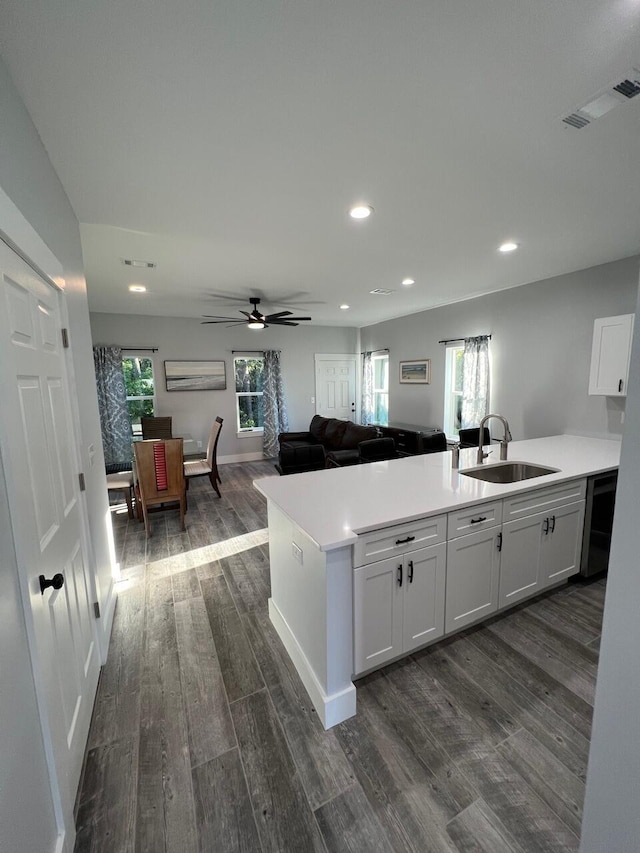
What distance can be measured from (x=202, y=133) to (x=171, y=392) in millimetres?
5134

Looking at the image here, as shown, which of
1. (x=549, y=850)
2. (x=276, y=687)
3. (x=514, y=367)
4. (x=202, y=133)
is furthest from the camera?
(x=514, y=367)

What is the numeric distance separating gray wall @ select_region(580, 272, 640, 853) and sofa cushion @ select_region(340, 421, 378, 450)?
4.71 m

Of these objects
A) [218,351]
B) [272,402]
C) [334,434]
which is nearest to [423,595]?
[334,434]

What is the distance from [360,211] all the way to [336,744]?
297 cm

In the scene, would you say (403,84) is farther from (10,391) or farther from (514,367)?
(514,367)

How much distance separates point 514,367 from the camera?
452 centimetres

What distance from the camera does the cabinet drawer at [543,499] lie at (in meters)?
2.11

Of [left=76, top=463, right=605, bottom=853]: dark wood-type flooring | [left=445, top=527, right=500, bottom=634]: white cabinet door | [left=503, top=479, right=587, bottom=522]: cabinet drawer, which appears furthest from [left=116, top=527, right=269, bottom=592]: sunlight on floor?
[left=503, top=479, right=587, bottom=522]: cabinet drawer

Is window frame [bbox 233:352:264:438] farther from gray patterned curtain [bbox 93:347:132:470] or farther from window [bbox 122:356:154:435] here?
gray patterned curtain [bbox 93:347:132:470]

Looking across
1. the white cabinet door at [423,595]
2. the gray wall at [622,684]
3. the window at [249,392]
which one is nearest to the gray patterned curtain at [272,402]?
the window at [249,392]

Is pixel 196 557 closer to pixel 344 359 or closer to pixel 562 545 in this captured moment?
pixel 562 545

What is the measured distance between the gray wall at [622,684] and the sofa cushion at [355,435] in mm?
4709

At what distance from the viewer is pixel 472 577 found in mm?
2031

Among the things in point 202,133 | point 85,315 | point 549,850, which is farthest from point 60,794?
point 202,133
